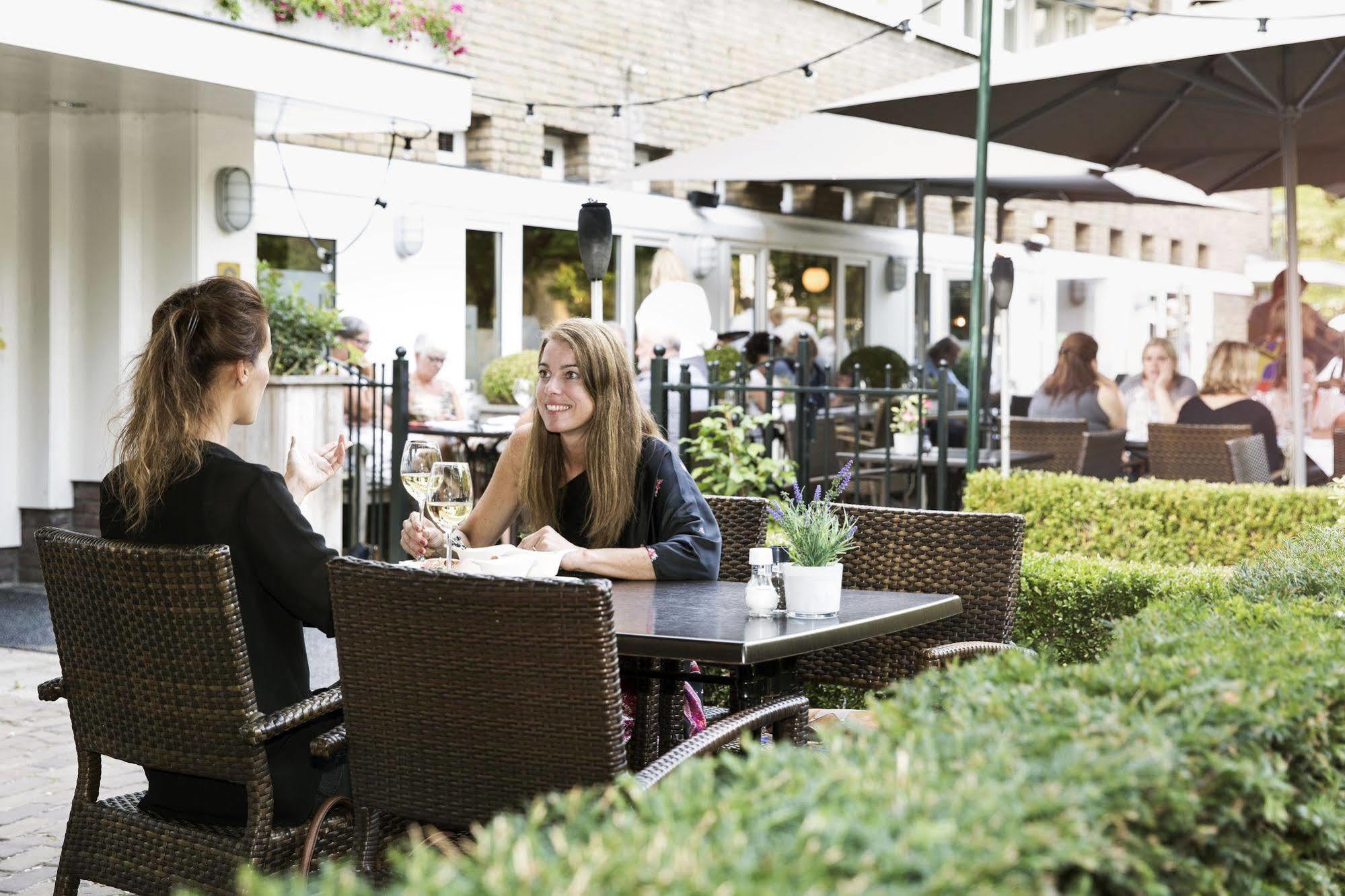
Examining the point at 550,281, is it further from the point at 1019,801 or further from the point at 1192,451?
the point at 1019,801

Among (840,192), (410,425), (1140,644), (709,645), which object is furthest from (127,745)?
(840,192)

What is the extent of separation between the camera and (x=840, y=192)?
18.2 m

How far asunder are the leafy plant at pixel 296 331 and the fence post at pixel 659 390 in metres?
2.05

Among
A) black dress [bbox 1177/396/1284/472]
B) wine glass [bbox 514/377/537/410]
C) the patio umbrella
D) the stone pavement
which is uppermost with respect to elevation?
the patio umbrella

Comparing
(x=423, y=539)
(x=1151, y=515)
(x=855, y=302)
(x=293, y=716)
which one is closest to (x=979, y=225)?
(x=1151, y=515)

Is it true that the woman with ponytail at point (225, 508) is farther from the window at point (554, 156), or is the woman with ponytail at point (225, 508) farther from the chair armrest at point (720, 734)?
the window at point (554, 156)

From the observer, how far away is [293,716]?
2.71 metres

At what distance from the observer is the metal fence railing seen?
723cm

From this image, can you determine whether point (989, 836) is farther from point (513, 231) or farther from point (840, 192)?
point (840, 192)

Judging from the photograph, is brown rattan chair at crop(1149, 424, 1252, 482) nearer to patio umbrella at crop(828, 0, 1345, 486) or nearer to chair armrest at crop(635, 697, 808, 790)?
patio umbrella at crop(828, 0, 1345, 486)

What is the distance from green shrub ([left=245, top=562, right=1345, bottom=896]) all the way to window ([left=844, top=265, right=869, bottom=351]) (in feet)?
53.1

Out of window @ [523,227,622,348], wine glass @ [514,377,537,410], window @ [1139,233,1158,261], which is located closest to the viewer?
wine glass @ [514,377,537,410]

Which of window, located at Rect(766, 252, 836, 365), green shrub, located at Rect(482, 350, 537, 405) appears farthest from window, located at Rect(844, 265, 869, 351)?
green shrub, located at Rect(482, 350, 537, 405)

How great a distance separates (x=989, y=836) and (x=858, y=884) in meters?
0.20
